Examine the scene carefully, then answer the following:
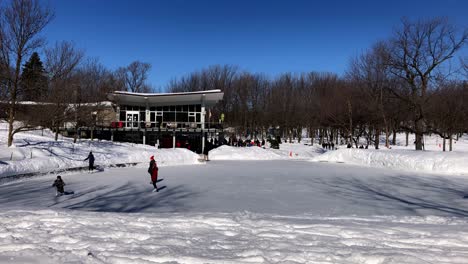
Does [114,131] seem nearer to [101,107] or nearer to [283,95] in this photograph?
[101,107]

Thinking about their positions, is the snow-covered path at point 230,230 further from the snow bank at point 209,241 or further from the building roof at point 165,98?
the building roof at point 165,98

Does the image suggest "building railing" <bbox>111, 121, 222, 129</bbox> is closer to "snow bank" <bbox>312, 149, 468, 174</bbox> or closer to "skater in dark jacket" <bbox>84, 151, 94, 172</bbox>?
"snow bank" <bbox>312, 149, 468, 174</bbox>

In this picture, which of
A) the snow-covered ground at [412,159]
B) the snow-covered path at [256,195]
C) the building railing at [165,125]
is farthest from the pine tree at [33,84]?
the snow-covered ground at [412,159]

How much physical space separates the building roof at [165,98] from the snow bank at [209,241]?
30961 mm

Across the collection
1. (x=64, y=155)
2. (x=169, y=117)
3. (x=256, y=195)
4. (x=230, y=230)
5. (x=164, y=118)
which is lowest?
(x=256, y=195)

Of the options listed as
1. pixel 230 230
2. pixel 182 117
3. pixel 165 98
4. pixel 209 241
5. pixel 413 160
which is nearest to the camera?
pixel 209 241

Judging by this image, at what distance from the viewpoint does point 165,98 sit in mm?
39875

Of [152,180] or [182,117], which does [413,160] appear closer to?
[152,180]

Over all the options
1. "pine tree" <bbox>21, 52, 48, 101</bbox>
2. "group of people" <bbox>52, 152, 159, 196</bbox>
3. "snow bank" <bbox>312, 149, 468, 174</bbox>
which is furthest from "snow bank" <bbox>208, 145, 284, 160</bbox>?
"group of people" <bbox>52, 152, 159, 196</bbox>

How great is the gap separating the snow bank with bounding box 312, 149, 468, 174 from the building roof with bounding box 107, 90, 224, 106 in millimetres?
16786

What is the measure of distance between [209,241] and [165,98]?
118ft

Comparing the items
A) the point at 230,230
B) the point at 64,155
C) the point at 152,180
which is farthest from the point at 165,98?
the point at 230,230

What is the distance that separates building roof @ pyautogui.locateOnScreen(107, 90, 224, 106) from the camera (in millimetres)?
37438

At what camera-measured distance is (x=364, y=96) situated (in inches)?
1652
